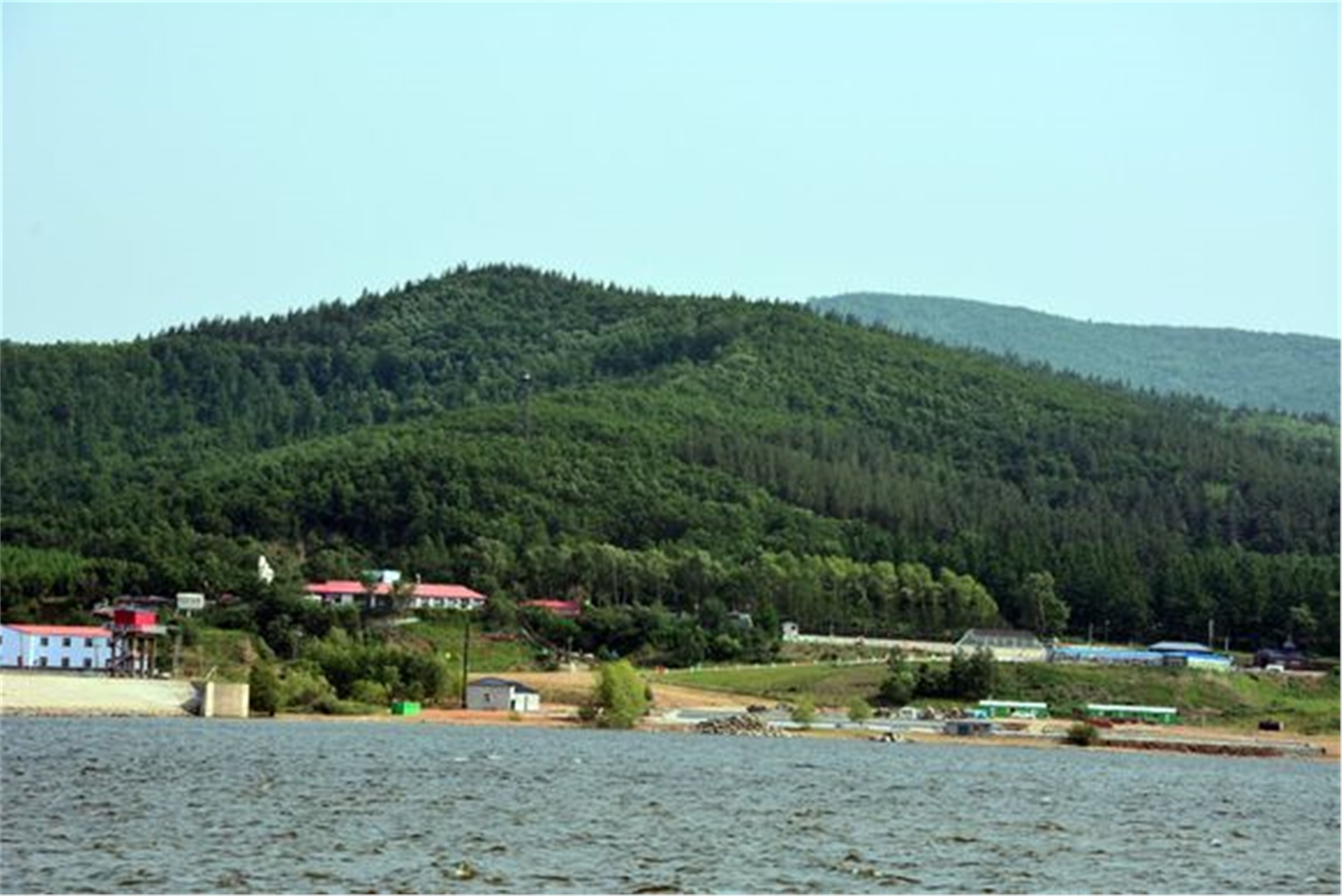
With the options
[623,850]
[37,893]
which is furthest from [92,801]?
[37,893]

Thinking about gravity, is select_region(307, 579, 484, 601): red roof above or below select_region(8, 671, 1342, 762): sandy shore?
above

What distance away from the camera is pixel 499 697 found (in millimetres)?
147000

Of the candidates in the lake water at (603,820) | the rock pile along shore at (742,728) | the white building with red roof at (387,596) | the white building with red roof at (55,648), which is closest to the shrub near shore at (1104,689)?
the rock pile along shore at (742,728)

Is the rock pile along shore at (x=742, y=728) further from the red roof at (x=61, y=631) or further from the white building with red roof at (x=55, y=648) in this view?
the red roof at (x=61, y=631)

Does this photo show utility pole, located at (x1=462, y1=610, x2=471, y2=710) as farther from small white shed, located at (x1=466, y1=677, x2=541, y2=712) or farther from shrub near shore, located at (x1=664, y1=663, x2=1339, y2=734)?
shrub near shore, located at (x1=664, y1=663, x2=1339, y2=734)

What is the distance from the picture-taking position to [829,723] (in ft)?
490

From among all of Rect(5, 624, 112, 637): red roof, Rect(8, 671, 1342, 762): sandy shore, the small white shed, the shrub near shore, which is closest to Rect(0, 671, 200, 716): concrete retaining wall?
Rect(8, 671, 1342, 762): sandy shore

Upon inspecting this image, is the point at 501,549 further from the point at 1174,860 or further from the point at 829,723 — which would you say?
the point at 1174,860

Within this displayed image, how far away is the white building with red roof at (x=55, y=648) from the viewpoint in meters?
148

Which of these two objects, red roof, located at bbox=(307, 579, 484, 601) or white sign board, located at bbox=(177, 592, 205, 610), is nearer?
white sign board, located at bbox=(177, 592, 205, 610)

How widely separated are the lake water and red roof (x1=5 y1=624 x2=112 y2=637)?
33.7 meters

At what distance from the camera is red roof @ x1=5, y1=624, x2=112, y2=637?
150 meters

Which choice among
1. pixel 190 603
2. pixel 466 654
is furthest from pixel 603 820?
pixel 190 603

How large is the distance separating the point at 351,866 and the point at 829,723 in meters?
95.6
